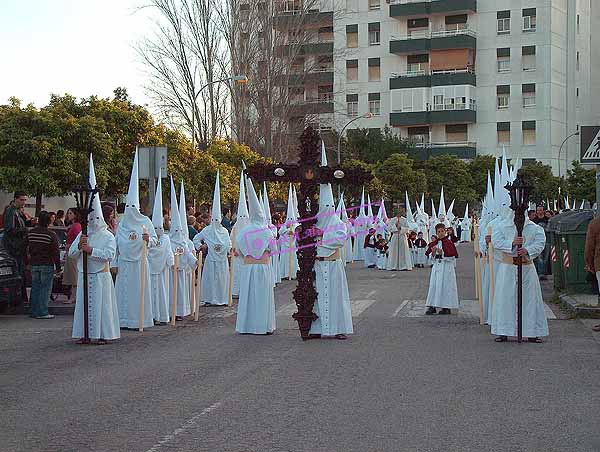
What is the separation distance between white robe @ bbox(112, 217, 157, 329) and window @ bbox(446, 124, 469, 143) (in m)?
63.3

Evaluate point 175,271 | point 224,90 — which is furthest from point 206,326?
point 224,90

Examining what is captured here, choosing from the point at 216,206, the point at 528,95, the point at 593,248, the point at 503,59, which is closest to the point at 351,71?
the point at 503,59

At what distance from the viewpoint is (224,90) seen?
40.2 m

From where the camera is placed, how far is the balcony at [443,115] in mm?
75500

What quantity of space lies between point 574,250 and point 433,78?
191ft

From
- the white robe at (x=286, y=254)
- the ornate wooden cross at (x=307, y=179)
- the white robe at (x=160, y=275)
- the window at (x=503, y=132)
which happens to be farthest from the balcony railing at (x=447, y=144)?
the ornate wooden cross at (x=307, y=179)

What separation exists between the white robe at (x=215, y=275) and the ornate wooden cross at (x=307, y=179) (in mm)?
5506

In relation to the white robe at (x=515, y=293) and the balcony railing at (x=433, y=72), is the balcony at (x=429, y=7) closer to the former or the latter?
the balcony railing at (x=433, y=72)

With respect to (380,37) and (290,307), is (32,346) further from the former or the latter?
(380,37)

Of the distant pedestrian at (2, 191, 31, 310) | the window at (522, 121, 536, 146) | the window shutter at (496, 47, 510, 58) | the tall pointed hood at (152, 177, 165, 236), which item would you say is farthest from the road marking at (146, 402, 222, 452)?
the window shutter at (496, 47, 510, 58)

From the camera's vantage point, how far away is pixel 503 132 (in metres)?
75.4

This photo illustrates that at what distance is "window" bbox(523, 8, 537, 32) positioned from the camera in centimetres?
7323

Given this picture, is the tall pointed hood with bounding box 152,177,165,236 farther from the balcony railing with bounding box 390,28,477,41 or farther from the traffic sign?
the balcony railing with bounding box 390,28,477,41

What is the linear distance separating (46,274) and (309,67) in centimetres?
2869
